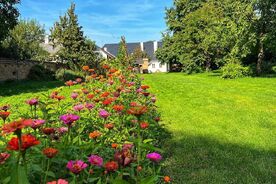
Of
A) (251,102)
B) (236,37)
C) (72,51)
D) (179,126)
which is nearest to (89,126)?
(179,126)

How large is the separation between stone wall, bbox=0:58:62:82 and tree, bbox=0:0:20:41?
137 inches

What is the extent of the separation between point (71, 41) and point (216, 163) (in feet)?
73.1

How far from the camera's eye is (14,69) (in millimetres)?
21094

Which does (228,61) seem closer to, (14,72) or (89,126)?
(14,72)

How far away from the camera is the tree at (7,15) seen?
642 inches

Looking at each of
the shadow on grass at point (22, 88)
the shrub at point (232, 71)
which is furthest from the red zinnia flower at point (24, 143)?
the shrub at point (232, 71)

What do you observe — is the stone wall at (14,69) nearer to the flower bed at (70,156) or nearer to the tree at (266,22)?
the tree at (266,22)

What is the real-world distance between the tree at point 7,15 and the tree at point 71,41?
798 centimetres

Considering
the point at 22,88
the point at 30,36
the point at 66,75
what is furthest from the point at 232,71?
the point at 30,36

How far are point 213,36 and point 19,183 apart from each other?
27.3m

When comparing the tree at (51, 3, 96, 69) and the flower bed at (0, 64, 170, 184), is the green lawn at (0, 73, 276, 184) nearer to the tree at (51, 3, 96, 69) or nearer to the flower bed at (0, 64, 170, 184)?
the flower bed at (0, 64, 170, 184)

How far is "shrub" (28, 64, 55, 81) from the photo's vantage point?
901 inches

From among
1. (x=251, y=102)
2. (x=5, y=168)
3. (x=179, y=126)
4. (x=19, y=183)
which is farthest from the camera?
(x=251, y=102)

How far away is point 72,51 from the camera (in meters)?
25.5
